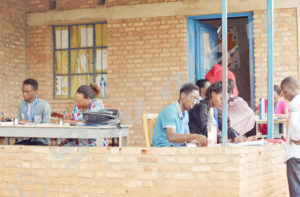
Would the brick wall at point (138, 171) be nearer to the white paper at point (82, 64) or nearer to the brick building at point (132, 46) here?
the brick building at point (132, 46)

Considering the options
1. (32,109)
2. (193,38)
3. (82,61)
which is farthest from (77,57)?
(32,109)

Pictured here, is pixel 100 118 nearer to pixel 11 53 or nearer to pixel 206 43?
pixel 206 43

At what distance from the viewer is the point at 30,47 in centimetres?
999

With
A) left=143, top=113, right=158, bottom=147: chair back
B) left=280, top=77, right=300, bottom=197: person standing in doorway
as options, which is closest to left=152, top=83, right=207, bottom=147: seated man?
left=143, top=113, right=158, bottom=147: chair back

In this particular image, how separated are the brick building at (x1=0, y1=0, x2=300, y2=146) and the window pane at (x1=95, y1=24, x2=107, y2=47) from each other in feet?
0.14

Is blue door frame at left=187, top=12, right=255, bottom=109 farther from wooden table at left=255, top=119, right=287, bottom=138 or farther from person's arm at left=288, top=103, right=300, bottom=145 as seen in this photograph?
person's arm at left=288, top=103, right=300, bottom=145

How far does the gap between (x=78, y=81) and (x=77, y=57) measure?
48 cm

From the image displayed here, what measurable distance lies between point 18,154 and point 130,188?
1192 millimetres

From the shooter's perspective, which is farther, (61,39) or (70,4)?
(61,39)

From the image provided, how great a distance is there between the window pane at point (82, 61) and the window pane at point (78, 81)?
101 mm

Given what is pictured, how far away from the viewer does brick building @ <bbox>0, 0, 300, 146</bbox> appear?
8.70 m

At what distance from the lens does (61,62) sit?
32.8ft

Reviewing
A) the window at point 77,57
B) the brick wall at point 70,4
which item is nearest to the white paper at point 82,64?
the window at point 77,57

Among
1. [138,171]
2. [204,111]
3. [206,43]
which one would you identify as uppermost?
[206,43]
